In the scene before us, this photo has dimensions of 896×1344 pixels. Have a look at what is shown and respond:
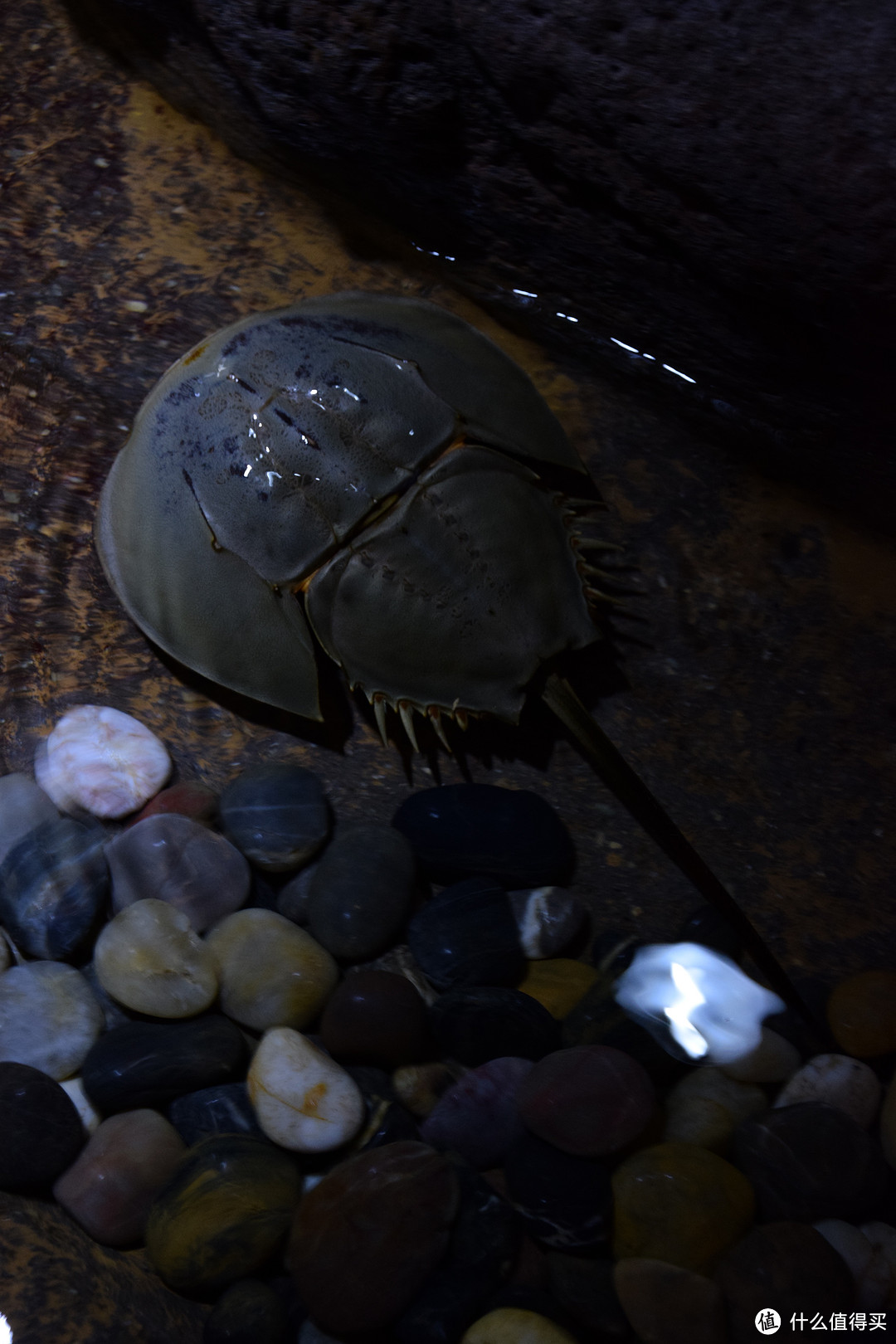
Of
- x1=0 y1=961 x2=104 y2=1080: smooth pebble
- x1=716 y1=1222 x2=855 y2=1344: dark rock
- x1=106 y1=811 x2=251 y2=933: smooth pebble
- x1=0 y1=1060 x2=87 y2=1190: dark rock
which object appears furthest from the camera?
x1=106 y1=811 x2=251 y2=933: smooth pebble

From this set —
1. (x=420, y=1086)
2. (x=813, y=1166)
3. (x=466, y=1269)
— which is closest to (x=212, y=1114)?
(x=420, y=1086)

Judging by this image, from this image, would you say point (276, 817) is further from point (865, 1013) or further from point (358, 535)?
point (865, 1013)

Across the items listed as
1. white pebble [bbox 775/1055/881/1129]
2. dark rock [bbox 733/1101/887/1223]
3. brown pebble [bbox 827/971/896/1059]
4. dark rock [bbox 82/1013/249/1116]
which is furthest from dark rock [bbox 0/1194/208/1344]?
brown pebble [bbox 827/971/896/1059]

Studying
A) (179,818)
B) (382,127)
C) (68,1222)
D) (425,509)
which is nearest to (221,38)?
(382,127)

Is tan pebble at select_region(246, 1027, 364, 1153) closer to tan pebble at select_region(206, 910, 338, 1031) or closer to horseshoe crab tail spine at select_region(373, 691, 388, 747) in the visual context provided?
tan pebble at select_region(206, 910, 338, 1031)

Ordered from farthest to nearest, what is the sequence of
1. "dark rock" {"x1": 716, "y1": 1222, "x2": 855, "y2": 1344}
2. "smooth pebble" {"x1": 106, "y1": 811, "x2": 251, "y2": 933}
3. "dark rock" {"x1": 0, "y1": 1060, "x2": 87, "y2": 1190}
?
"smooth pebble" {"x1": 106, "y1": 811, "x2": 251, "y2": 933}
"dark rock" {"x1": 0, "y1": 1060, "x2": 87, "y2": 1190}
"dark rock" {"x1": 716, "y1": 1222, "x2": 855, "y2": 1344}

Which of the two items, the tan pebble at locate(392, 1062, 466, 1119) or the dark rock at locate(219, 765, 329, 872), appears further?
the dark rock at locate(219, 765, 329, 872)
